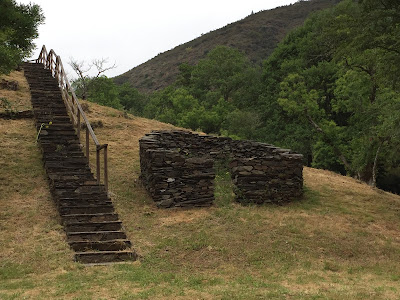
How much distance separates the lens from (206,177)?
1277 centimetres

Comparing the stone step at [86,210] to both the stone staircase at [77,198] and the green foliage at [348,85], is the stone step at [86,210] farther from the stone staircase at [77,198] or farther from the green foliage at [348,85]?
the green foliage at [348,85]

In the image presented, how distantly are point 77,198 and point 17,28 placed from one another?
8721 mm

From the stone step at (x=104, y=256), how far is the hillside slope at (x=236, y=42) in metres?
65.1

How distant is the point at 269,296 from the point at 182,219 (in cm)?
542

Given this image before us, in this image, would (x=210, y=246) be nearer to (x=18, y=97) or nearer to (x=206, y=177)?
(x=206, y=177)

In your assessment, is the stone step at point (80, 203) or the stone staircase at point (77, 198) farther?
the stone step at point (80, 203)

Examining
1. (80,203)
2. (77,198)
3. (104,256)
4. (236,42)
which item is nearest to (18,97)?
(77,198)

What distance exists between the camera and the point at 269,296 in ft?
20.8

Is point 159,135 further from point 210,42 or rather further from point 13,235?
point 210,42

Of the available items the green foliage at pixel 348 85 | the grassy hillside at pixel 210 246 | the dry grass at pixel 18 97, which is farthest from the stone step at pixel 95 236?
the dry grass at pixel 18 97

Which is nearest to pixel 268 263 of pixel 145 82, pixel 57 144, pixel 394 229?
pixel 394 229

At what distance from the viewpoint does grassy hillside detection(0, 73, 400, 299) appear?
6812 millimetres

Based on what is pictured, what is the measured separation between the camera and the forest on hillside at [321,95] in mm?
13047

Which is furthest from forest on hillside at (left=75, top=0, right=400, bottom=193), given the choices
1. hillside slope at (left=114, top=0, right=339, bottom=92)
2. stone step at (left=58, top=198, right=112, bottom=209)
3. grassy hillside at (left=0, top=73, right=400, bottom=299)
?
hillside slope at (left=114, top=0, right=339, bottom=92)
